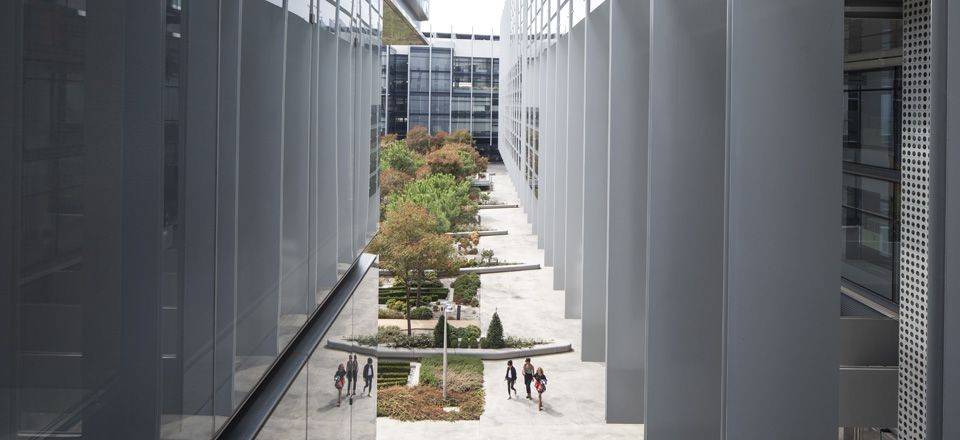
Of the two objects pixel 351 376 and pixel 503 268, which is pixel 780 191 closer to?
pixel 351 376

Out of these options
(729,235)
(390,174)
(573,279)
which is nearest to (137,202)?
(729,235)

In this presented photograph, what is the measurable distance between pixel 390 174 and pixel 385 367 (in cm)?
2768

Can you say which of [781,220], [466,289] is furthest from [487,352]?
[781,220]

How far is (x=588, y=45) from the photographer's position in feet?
44.9

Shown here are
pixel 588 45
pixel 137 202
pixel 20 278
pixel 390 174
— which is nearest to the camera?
pixel 20 278

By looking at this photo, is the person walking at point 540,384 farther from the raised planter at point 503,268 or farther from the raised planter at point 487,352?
the raised planter at point 503,268

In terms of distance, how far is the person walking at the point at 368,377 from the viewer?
10.7 m

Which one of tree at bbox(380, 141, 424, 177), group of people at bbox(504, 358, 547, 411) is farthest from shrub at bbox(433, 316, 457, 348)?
tree at bbox(380, 141, 424, 177)

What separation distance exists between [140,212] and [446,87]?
272 ft

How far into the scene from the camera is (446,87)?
84625 millimetres

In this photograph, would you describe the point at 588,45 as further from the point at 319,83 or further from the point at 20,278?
the point at 20,278

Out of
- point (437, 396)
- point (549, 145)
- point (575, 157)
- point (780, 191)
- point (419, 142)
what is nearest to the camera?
point (780, 191)

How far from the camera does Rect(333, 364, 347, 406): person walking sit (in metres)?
8.38

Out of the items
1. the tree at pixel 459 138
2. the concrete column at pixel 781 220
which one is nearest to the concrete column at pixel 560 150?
the concrete column at pixel 781 220
